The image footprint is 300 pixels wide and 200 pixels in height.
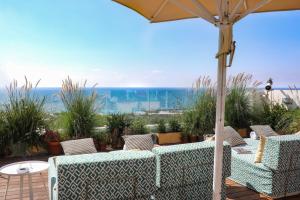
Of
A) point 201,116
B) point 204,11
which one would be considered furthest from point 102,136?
point 204,11

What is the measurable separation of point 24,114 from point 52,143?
0.78 m

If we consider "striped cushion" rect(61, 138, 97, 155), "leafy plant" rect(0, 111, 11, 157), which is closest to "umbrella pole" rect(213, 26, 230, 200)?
"striped cushion" rect(61, 138, 97, 155)

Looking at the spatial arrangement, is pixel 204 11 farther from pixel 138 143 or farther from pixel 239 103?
pixel 239 103

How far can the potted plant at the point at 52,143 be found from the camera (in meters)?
5.84

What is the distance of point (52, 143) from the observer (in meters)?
5.83

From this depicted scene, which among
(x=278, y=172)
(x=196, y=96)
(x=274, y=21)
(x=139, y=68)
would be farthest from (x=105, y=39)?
(x=278, y=172)

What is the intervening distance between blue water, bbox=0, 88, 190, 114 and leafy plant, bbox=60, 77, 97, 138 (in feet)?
0.56

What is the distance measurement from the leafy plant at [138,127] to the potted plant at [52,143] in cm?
164

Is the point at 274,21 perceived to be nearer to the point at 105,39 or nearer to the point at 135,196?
the point at 135,196

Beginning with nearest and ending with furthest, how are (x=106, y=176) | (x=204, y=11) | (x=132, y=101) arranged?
(x=204, y=11), (x=106, y=176), (x=132, y=101)

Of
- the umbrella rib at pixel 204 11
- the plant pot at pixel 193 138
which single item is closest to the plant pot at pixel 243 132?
the plant pot at pixel 193 138

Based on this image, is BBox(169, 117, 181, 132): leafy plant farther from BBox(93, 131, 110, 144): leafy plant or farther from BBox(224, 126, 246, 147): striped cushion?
BBox(224, 126, 246, 147): striped cushion

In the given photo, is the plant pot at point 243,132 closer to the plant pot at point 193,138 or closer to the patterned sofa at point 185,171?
the plant pot at point 193,138

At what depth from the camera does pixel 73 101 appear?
6141 millimetres
